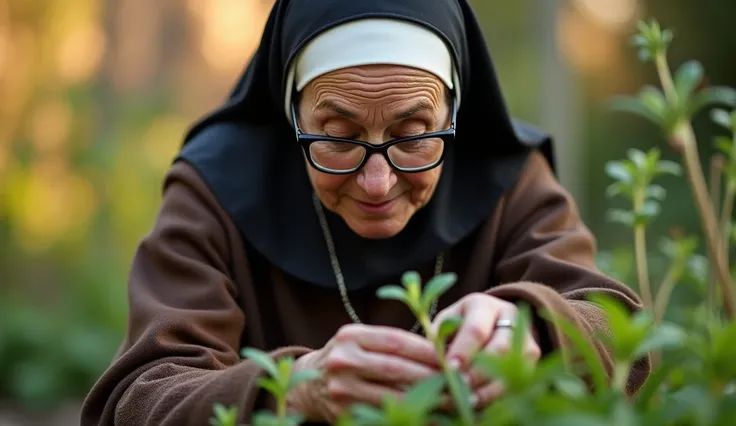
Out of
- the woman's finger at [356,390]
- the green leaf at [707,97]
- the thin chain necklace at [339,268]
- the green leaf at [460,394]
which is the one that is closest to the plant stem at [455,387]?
the green leaf at [460,394]

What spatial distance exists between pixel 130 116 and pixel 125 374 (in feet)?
14.0

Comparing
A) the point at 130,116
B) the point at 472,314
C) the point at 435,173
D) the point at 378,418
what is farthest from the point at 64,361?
the point at 378,418

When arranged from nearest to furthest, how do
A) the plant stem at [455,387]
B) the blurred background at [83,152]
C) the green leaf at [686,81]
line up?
1. the plant stem at [455,387]
2. the green leaf at [686,81]
3. the blurred background at [83,152]

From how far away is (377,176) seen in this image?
7.37ft

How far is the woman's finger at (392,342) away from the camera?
1.64 m

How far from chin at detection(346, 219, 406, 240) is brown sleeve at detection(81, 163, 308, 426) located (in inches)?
13.4

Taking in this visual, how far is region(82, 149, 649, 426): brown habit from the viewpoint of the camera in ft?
6.49

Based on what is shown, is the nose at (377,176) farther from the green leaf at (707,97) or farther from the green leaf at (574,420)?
the green leaf at (574,420)

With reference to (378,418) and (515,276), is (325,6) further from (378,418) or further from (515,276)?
(378,418)

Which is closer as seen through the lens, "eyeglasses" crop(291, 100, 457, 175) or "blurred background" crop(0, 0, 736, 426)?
"eyeglasses" crop(291, 100, 457, 175)

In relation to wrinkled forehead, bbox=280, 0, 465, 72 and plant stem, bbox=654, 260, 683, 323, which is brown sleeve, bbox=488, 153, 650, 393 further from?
wrinkled forehead, bbox=280, 0, 465, 72

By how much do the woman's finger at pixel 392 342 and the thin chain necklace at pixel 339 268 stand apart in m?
0.85

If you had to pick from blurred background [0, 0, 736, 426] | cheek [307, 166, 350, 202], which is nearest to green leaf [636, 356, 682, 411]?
cheek [307, 166, 350, 202]

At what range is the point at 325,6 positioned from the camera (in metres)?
2.30
